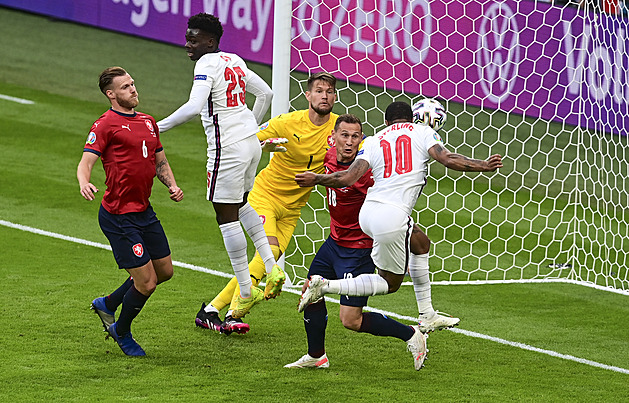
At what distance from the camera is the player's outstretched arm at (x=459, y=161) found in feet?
19.6

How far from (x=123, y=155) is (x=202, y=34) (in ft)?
3.55

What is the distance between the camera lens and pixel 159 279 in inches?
265

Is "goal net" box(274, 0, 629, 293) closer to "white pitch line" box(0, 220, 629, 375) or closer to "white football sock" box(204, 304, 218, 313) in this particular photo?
"white pitch line" box(0, 220, 629, 375)

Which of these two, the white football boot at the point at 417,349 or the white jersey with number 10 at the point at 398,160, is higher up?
the white jersey with number 10 at the point at 398,160

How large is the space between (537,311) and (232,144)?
9.69ft

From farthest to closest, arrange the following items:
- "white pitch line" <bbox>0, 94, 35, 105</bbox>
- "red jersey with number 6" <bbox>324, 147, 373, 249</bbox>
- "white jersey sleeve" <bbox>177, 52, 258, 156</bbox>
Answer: "white pitch line" <bbox>0, 94, 35, 105</bbox> < "white jersey sleeve" <bbox>177, 52, 258, 156</bbox> < "red jersey with number 6" <bbox>324, 147, 373, 249</bbox>

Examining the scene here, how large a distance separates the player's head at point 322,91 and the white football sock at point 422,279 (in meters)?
1.25

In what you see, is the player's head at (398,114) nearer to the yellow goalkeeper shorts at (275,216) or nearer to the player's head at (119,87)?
the yellow goalkeeper shorts at (275,216)

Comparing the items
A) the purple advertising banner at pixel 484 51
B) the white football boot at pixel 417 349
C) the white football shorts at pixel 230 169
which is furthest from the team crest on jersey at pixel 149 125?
the purple advertising banner at pixel 484 51

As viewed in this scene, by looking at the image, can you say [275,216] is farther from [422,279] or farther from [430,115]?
[430,115]

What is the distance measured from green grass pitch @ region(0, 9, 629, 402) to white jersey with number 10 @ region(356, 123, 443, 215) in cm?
115

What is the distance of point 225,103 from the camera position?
695 cm

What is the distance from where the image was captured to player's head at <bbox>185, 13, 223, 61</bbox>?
22.5 feet

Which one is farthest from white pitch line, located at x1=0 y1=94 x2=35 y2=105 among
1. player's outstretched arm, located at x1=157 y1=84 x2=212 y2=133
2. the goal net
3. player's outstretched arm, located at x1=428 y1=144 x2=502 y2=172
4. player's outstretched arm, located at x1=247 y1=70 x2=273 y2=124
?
player's outstretched arm, located at x1=428 y1=144 x2=502 y2=172
